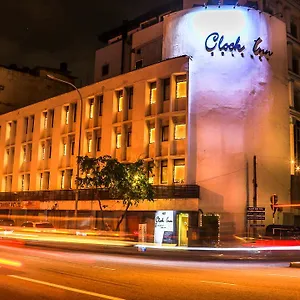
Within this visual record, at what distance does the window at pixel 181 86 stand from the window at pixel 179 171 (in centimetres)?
490

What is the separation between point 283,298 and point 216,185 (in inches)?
917

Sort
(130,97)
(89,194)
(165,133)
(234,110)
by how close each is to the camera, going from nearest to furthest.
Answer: (234,110)
(165,133)
(130,97)
(89,194)

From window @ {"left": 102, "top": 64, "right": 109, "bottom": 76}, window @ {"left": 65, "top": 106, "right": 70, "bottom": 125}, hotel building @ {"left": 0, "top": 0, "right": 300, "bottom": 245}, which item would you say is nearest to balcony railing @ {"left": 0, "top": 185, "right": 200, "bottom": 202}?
hotel building @ {"left": 0, "top": 0, "right": 300, "bottom": 245}

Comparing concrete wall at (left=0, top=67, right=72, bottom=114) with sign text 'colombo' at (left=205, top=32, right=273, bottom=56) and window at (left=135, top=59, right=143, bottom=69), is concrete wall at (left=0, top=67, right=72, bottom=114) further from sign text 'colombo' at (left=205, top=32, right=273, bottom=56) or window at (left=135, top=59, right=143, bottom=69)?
sign text 'colombo' at (left=205, top=32, right=273, bottom=56)

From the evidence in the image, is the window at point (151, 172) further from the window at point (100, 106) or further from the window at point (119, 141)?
the window at point (100, 106)

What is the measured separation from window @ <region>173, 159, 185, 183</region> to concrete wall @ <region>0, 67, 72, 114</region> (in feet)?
95.9

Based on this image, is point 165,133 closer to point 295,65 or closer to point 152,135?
point 152,135

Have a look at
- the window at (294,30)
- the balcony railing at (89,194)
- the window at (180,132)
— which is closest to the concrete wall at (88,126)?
the window at (180,132)

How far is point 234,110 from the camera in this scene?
114 ft

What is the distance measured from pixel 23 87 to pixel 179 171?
1214 inches

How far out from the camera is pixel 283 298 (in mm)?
10352

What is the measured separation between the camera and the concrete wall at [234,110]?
111 feet

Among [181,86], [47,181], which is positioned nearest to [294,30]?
[181,86]

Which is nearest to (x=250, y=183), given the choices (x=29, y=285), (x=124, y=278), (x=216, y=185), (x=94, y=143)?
(x=216, y=185)
